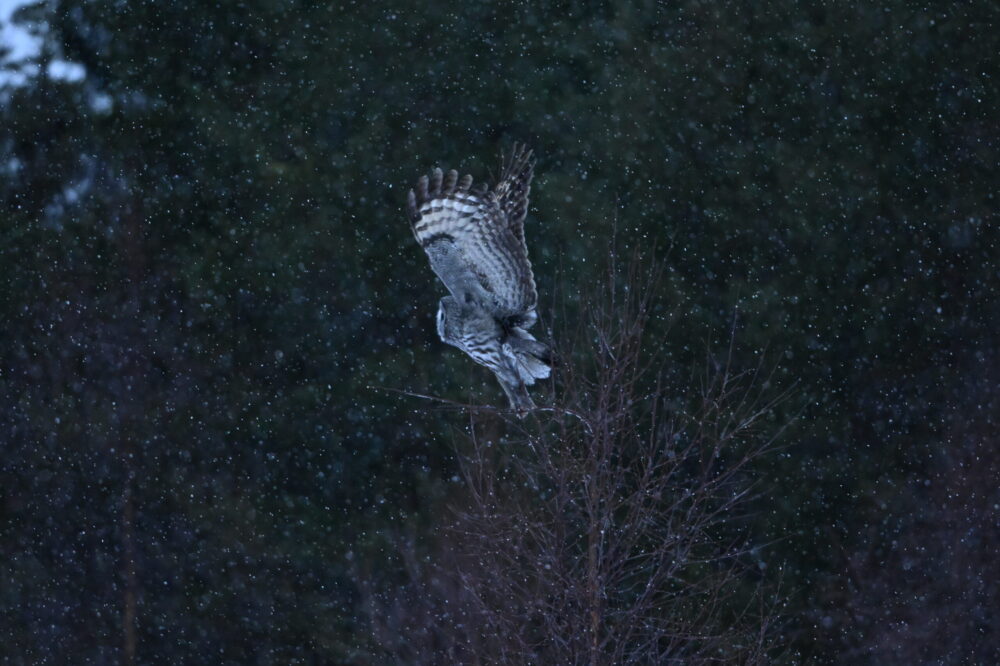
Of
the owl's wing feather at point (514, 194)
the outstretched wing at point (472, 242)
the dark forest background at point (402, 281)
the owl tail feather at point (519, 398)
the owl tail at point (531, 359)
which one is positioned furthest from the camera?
the dark forest background at point (402, 281)

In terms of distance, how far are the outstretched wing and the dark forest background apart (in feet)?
18.6

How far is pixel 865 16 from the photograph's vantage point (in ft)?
47.8

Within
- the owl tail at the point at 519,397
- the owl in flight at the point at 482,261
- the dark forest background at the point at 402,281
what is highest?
the owl in flight at the point at 482,261

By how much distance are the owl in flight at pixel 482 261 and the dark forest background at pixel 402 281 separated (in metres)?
5.66

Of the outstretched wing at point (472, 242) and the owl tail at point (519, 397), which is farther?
the outstretched wing at point (472, 242)

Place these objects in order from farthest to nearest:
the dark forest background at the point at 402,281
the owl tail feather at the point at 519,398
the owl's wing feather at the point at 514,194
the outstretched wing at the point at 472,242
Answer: the dark forest background at the point at 402,281 < the owl's wing feather at the point at 514,194 < the outstretched wing at the point at 472,242 < the owl tail feather at the point at 519,398

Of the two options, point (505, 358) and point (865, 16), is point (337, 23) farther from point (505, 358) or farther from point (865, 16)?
point (505, 358)

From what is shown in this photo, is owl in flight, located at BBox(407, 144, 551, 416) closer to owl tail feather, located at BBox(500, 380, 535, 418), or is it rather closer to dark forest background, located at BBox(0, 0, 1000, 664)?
owl tail feather, located at BBox(500, 380, 535, 418)

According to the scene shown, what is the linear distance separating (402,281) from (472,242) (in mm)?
6896

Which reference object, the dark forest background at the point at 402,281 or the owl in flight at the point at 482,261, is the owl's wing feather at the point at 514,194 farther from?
the dark forest background at the point at 402,281

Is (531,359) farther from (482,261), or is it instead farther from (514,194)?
(514,194)

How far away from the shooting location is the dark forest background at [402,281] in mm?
12930

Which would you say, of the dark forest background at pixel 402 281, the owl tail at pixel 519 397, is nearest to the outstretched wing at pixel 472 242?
the owl tail at pixel 519 397

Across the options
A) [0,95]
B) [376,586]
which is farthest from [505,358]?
[0,95]
